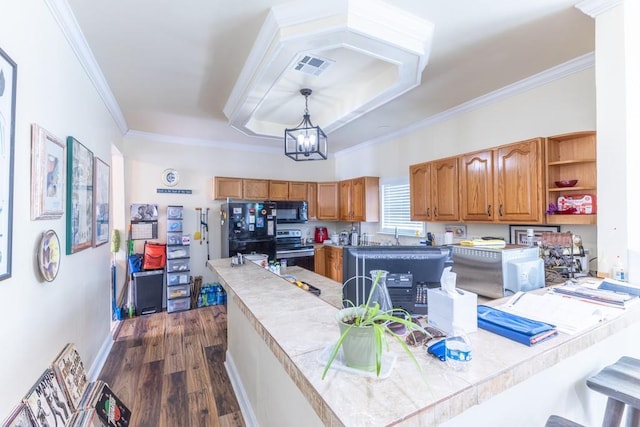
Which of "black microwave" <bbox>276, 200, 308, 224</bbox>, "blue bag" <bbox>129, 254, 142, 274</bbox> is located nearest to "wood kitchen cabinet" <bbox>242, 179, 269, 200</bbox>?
"black microwave" <bbox>276, 200, 308, 224</bbox>

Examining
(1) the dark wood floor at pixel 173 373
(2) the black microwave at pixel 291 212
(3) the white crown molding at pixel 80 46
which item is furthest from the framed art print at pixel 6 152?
(2) the black microwave at pixel 291 212

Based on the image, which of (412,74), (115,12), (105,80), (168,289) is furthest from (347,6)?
(168,289)

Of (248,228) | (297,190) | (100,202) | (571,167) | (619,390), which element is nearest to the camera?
(619,390)

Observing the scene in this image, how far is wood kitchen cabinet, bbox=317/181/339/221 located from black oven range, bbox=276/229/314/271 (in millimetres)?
643

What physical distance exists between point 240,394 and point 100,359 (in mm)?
1633

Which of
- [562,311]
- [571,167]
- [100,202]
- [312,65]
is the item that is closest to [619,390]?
[562,311]

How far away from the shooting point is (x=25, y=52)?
140 cm

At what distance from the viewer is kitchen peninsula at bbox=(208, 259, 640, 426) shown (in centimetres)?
73

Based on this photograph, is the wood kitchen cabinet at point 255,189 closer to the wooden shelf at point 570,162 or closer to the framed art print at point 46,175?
the framed art print at point 46,175

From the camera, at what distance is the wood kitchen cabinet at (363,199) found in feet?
16.1

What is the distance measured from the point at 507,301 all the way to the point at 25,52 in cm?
274

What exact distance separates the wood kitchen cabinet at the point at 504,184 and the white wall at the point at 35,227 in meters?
3.56

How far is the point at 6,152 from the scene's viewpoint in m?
1.18

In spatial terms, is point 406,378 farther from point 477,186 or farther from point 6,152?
point 477,186
